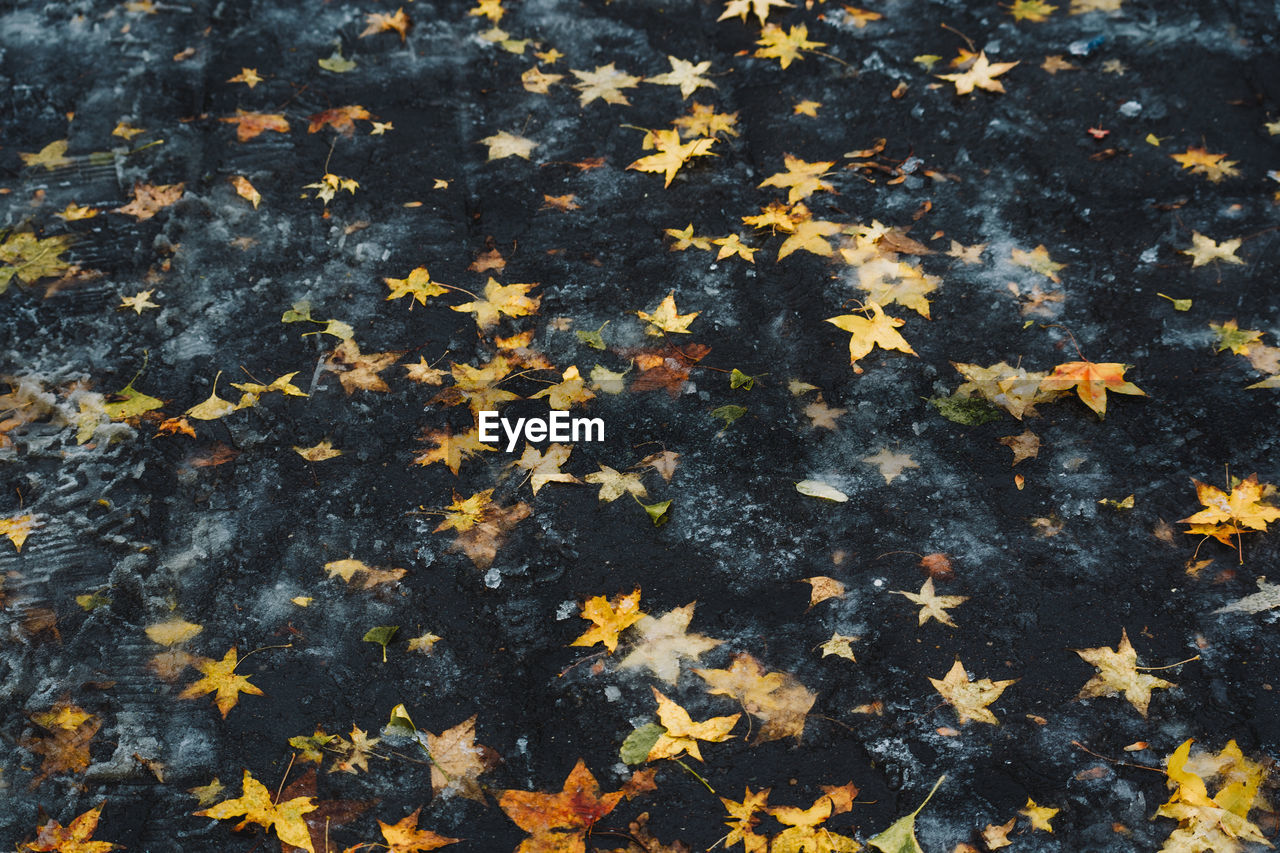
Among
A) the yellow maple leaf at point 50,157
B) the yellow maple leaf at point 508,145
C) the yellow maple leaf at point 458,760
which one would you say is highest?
the yellow maple leaf at point 508,145

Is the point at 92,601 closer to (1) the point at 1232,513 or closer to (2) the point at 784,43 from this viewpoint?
(1) the point at 1232,513

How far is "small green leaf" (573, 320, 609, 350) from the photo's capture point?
2732 mm

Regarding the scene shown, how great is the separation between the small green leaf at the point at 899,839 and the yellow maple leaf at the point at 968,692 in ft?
0.94

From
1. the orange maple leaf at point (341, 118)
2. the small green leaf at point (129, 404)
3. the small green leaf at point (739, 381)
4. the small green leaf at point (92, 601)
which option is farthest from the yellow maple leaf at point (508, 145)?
the small green leaf at point (92, 601)

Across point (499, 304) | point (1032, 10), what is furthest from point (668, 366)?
point (1032, 10)

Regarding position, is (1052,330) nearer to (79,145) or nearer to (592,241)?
(592,241)

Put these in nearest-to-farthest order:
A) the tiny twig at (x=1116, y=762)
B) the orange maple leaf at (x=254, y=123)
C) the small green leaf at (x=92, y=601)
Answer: the tiny twig at (x=1116, y=762) → the small green leaf at (x=92, y=601) → the orange maple leaf at (x=254, y=123)

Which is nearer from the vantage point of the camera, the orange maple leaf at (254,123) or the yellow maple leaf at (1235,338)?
the yellow maple leaf at (1235,338)

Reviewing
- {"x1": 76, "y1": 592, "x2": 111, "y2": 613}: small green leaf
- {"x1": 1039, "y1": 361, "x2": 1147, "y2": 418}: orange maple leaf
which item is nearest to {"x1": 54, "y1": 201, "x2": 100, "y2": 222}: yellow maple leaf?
{"x1": 76, "y1": 592, "x2": 111, "y2": 613}: small green leaf

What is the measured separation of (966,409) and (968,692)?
2.95ft

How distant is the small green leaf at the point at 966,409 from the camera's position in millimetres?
2496

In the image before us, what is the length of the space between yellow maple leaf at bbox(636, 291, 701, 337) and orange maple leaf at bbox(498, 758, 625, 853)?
1417 mm

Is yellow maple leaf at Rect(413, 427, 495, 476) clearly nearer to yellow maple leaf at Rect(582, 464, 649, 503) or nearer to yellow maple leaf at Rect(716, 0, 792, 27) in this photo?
yellow maple leaf at Rect(582, 464, 649, 503)

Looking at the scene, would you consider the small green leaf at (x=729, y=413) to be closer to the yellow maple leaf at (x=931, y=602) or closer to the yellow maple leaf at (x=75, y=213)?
the yellow maple leaf at (x=931, y=602)
